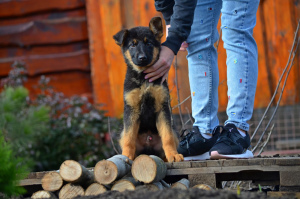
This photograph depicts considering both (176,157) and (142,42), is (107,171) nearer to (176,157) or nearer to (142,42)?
(176,157)

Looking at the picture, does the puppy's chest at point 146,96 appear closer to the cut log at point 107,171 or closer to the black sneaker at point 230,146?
the black sneaker at point 230,146

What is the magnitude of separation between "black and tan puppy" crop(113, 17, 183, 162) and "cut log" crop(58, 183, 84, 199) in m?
0.68

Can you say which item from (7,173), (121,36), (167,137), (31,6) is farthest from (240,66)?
(31,6)

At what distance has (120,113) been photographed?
6141mm

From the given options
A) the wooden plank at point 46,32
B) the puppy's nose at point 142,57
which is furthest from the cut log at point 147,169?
the wooden plank at point 46,32

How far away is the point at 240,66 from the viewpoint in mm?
3111

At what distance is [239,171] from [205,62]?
912mm

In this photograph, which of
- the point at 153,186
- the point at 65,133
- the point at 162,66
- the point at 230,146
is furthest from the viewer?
the point at 65,133

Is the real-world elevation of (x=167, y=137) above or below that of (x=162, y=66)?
below

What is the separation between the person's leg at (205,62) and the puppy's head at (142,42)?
0.98ft

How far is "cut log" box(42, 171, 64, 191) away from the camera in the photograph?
2711mm

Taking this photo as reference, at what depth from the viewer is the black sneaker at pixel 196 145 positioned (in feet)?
10.5

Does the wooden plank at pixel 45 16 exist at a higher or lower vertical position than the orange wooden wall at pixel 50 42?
higher

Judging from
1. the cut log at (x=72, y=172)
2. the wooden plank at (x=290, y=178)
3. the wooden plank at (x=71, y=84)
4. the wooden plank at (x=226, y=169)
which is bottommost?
the wooden plank at (x=290, y=178)
